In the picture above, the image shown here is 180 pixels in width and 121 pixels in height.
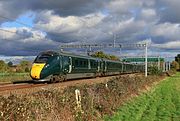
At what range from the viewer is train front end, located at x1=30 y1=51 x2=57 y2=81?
29.4 m

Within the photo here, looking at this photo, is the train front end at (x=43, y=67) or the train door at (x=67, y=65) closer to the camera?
the train front end at (x=43, y=67)

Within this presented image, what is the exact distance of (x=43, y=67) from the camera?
29500 millimetres

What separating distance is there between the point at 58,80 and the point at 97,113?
14501mm

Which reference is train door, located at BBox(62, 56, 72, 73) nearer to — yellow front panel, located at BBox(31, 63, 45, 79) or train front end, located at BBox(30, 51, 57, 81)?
train front end, located at BBox(30, 51, 57, 81)

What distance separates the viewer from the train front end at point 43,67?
29.4 m

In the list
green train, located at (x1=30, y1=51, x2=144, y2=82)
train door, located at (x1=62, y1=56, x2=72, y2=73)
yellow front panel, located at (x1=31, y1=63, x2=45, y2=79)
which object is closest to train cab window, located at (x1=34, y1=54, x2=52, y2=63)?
green train, located at (x1=30, y1=51, x2=144, y2=82)

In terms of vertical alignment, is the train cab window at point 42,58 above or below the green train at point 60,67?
above

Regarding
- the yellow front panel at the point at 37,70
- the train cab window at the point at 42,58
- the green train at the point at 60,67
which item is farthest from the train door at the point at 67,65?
the yellow front panel at the point at 37,70

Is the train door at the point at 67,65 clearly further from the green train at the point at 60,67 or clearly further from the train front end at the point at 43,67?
the train front end at the point at 43,67

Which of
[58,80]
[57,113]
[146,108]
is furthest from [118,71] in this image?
[57,113]

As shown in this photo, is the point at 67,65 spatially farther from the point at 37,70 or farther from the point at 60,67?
the point at 37,70

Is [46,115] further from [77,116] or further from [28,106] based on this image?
[77,116]

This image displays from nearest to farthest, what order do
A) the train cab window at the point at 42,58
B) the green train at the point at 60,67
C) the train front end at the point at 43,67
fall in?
the train front end at the point at 43,67, the green train at the point at 60,67, the train cab window at the point at 42,58

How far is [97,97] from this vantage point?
18375 mm
